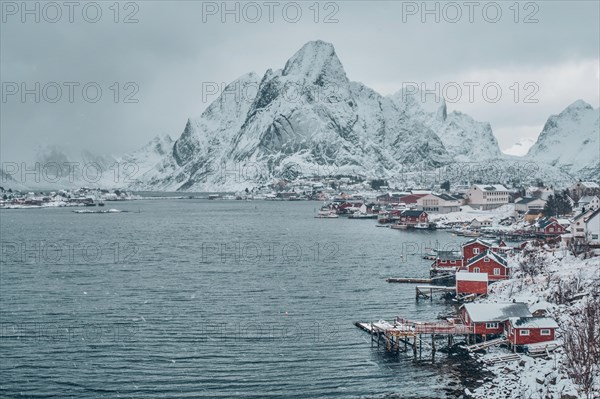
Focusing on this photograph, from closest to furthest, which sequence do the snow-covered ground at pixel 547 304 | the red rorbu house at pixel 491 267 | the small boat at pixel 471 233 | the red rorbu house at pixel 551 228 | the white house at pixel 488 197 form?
the snow-covered ground at pixel 547 304 < the red rorbu house at pixel 491 267 < the red rorbu house at pixel 551 228 < the small boat at pixel 471 233 < the white house at pixel 488 197

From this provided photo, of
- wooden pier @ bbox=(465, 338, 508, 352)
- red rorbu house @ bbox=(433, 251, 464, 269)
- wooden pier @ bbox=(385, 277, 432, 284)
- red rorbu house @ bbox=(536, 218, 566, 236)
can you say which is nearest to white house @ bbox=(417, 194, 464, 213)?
red rorbu house @ bbox=(536, 218, 566, 236)

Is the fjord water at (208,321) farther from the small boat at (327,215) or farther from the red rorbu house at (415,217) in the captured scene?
the small boat at (327,215)

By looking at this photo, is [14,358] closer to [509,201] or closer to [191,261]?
[191,261]

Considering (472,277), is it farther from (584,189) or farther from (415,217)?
(584,189)

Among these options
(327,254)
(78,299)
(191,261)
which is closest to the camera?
(78,299)

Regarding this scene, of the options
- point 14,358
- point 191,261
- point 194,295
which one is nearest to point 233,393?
point 14,358

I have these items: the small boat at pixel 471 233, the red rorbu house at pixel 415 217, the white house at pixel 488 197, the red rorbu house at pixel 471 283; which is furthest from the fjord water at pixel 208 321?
the white house at pixel 488 197
